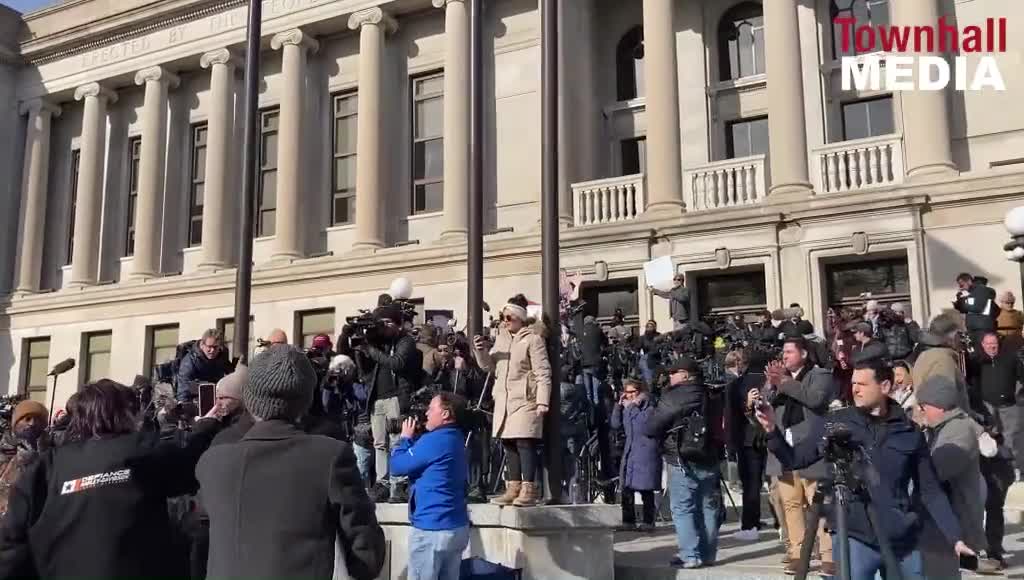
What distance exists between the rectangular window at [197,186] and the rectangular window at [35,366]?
6344 millimetres

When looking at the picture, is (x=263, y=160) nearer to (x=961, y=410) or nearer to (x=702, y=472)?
(x=702, y=472)

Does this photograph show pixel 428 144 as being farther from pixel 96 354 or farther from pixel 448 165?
pixel 96 354

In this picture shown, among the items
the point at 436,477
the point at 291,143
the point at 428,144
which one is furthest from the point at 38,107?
the point at 436,477

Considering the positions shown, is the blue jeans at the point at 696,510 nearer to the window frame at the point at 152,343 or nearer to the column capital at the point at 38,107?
the window frame at the point at 152,343

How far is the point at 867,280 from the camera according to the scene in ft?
62.2

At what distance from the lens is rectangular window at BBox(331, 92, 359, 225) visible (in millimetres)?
26609

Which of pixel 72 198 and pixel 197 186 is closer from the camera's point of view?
pixel 197 186

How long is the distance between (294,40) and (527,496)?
22447 mm

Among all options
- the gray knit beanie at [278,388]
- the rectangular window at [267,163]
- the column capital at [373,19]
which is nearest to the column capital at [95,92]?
the rectangular window at [267,163]

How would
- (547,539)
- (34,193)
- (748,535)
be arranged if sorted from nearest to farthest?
1. (547,539)
2. (748,535)
3. (34,193)

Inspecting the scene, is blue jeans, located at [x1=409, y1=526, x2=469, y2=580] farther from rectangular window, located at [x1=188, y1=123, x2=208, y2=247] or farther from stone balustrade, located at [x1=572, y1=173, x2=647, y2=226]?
rectangular window, located at [x1=188, y1=123, x2=208, y2=247]

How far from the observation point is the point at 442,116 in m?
25.5

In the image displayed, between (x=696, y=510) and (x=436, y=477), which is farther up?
(x=436, y=477)

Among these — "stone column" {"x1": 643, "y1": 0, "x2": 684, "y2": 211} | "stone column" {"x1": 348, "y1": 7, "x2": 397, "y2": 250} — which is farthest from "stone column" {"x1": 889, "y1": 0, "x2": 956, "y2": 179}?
"stone column" {"x1": 348, "y1": 7, "x2": 397, "y2": 250}
